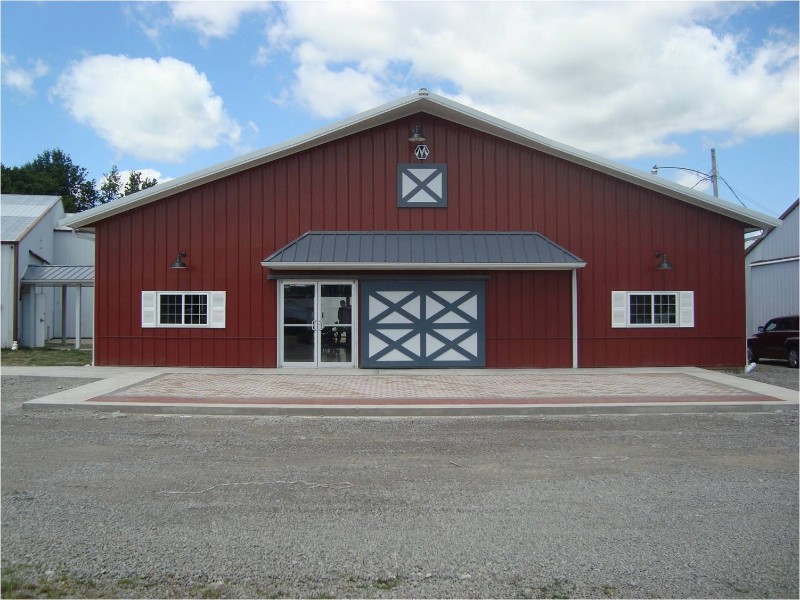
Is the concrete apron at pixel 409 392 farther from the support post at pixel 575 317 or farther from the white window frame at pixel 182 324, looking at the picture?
the white window frame at pixel 182 324

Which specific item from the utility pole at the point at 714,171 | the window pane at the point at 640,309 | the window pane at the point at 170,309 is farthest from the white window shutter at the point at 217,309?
the utility pole at the point at 714,171

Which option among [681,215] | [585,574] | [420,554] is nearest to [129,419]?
[420,554]

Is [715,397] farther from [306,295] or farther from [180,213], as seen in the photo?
[180,213]

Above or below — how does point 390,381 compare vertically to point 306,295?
below

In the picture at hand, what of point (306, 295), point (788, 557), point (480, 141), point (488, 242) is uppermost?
point (480, 141)

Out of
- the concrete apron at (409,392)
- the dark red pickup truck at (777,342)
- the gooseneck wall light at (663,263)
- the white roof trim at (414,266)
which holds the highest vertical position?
the gooseneck wall light at (663,263)

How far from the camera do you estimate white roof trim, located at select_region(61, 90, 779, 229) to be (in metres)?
15.7

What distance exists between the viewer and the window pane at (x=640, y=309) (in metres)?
16.6

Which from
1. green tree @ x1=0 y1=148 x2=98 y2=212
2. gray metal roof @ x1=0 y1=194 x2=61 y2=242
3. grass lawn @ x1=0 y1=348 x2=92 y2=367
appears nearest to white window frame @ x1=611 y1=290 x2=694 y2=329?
grass lawn @ x1=0 y1=348 x2=92 y2=367

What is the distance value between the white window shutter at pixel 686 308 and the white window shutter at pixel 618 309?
5.01 ft

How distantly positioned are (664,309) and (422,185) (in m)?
7.16

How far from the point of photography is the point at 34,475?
667cm

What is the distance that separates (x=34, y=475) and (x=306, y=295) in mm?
9768

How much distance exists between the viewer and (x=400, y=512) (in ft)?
18.2
